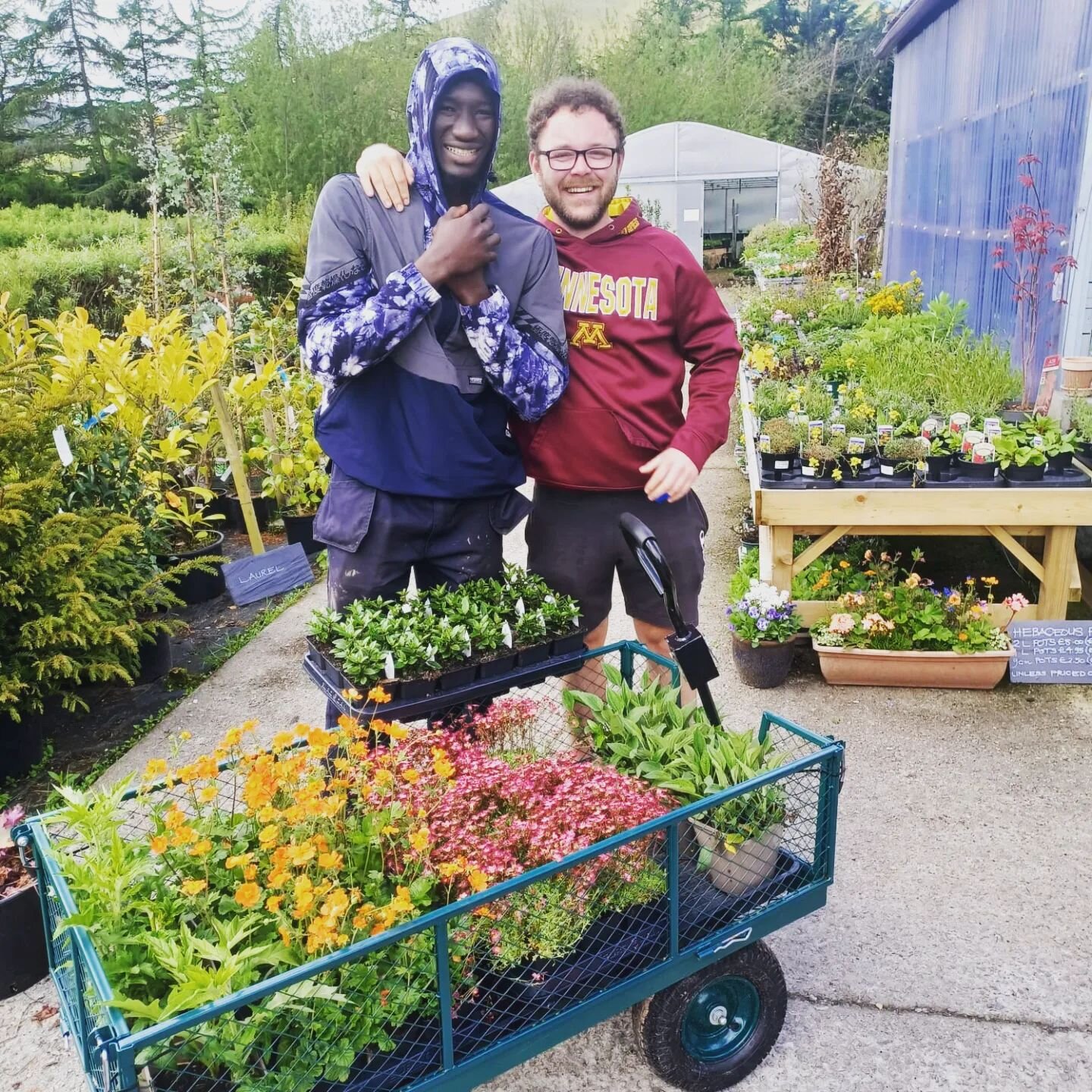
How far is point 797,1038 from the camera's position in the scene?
2.24 m

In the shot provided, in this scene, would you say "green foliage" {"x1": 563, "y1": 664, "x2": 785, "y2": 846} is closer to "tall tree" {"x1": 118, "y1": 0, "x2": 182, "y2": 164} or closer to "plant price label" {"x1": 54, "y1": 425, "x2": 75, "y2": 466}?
"plant price label" {"x1": 54, "y1": 425, "x2": 75, "y2": 466}

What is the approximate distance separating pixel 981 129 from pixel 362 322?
6.05 metres

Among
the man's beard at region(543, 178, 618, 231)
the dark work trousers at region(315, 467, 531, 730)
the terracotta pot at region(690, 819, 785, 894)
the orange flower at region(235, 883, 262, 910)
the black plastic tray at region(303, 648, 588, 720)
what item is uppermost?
the man's beard at region(543, 178, 618, 231)

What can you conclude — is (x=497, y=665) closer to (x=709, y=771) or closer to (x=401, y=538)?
(x=401, y=538)

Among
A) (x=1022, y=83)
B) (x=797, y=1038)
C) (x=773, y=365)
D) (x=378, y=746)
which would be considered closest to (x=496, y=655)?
(x=378, y=746)

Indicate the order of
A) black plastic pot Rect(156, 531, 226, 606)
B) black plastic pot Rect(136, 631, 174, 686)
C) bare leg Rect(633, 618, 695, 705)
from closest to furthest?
bare leg Rect(633, 618, 695, 705), black plastic pot Rect(136, 631, 174, 686), black plastic pot Rect(156, 531, 226, 606)

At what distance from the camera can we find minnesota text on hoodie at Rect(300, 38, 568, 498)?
85.0 inches

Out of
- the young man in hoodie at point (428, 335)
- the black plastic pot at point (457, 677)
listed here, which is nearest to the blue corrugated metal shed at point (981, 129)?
the young man in hoodie at point (428, 335)

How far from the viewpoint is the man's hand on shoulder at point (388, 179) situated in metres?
2.25

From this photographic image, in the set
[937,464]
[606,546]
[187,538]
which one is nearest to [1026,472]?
[937,464]

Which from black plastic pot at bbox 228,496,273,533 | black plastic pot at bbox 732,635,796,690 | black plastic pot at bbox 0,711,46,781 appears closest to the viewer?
black plastic pot at bbox 0,711,46,781

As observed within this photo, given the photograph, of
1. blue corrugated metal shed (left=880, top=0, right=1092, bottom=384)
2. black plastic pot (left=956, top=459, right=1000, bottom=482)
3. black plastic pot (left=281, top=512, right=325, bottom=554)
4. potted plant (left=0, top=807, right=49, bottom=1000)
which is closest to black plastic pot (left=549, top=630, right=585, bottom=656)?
potted plant (left=0, top=807, right=49, bottom=1000)

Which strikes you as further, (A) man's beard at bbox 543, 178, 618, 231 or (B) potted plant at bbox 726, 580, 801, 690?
(B) potted plant at bbox 726, 580, 801, 690

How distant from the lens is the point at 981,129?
668 cm
